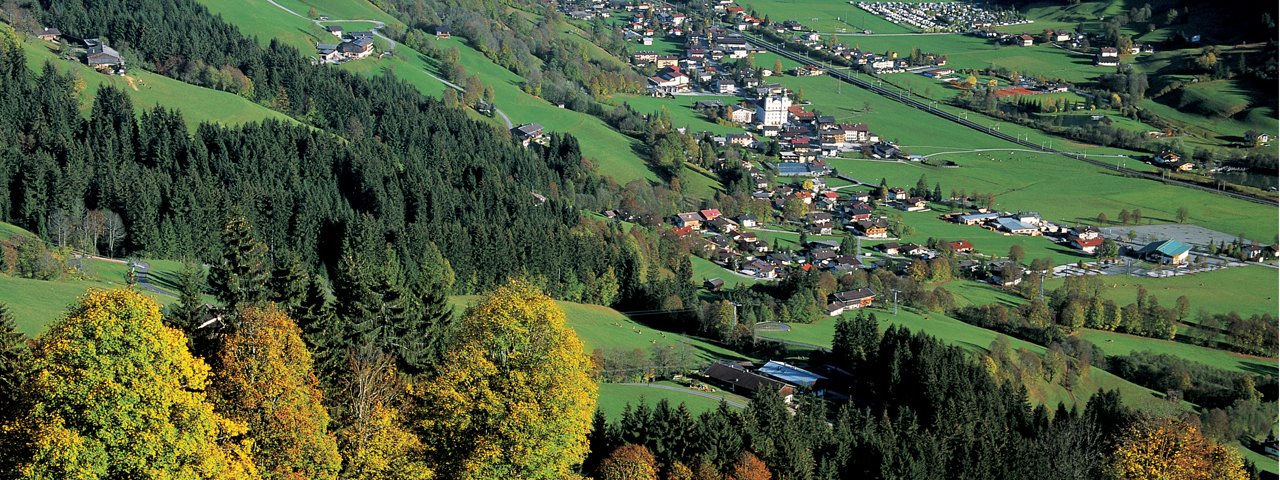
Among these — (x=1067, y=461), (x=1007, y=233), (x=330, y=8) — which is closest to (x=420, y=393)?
(x=1067, y=461)

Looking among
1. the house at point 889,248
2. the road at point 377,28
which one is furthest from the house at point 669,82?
the house at point 889,248

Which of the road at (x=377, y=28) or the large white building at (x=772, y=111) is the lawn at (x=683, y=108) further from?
the road at (x=377, y=28)

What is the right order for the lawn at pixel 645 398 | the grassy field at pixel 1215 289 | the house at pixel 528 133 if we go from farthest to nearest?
the house at pixel 528 133 < the grassy field at pixel 1215 289 < the lawn at pixel 645 398

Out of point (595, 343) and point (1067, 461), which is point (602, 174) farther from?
point (1067, 461)

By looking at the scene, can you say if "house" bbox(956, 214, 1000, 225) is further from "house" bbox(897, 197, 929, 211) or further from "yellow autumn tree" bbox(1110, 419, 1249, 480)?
"yellow autumn tree" bbox(1110, 419, 1249, 480)

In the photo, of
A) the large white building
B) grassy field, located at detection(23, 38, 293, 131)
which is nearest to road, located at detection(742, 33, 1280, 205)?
the large white building

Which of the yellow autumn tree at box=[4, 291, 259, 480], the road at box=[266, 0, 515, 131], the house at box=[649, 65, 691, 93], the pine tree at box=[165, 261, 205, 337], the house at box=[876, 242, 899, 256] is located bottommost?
the house at box=[649, 65, 691, 93]
